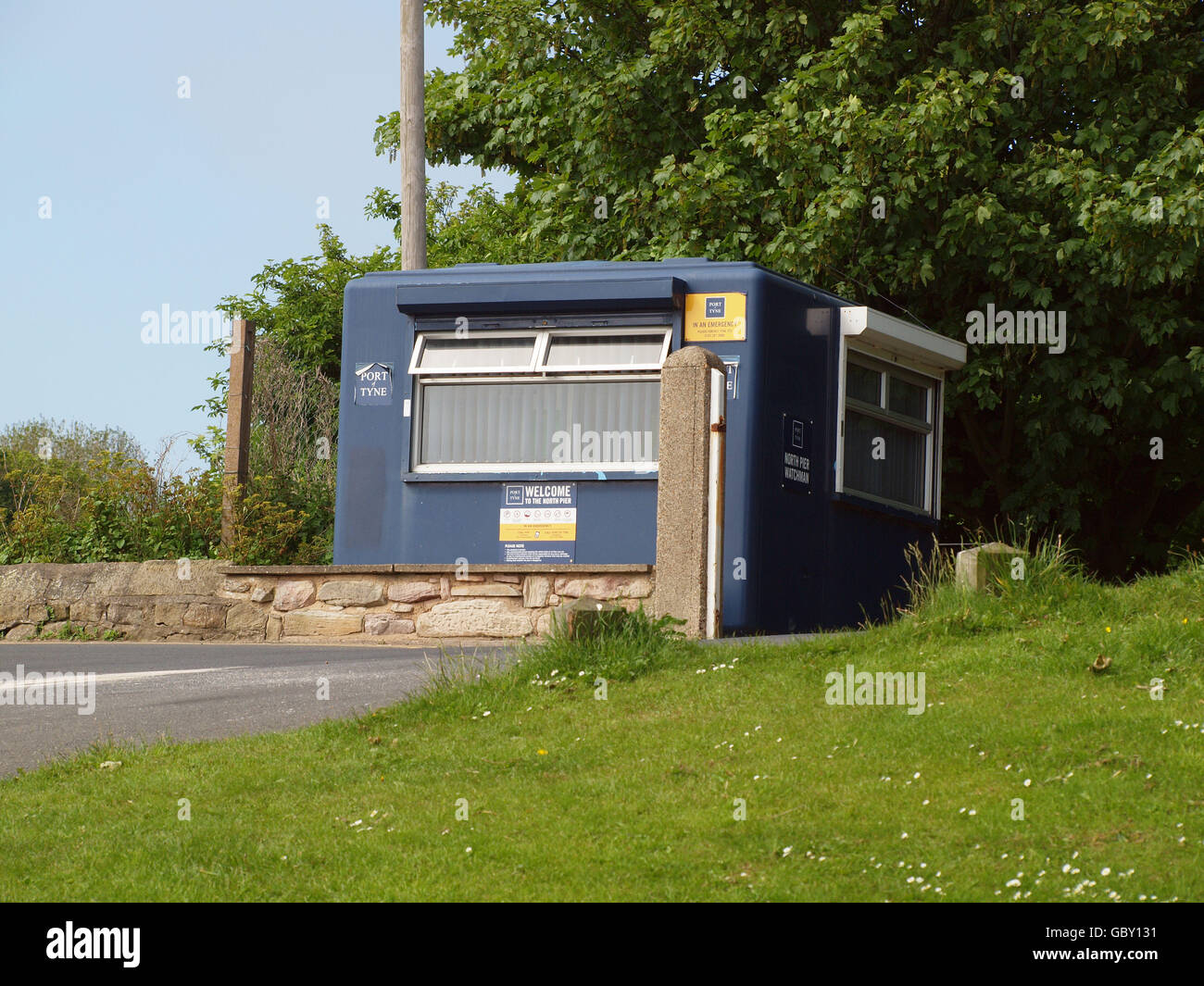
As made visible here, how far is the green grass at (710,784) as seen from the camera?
17.5ft

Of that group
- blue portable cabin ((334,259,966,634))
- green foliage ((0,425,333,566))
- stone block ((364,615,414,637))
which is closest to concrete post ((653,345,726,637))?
blue portable cabin ((334,259,966,634))

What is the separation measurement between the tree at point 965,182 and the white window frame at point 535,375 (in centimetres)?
302

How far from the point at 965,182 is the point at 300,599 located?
311 inches

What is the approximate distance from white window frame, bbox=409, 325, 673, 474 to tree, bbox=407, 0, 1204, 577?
9.89 ft

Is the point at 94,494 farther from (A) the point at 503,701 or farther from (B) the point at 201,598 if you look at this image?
(A) the point at 503,701

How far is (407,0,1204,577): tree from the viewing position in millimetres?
14578

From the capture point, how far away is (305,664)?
423 inches

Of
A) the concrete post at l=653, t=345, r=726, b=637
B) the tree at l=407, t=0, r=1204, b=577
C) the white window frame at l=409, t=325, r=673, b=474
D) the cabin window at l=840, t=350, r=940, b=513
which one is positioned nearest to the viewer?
the concrete post at l=653, t=345, r=726, b=637

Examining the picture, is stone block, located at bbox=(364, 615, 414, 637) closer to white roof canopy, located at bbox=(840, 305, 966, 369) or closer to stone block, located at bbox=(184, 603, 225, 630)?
stone block, located at bbox=(184, 603, 225, 630)

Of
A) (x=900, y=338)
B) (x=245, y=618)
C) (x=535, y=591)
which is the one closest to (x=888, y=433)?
(x=900, y=338)

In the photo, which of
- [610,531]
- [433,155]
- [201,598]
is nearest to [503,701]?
[610,531]

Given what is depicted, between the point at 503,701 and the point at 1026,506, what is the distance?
9.52 m

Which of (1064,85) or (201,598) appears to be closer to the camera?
(201,598)

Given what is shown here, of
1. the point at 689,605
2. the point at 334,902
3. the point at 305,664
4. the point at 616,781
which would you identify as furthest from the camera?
the point at 305,664
